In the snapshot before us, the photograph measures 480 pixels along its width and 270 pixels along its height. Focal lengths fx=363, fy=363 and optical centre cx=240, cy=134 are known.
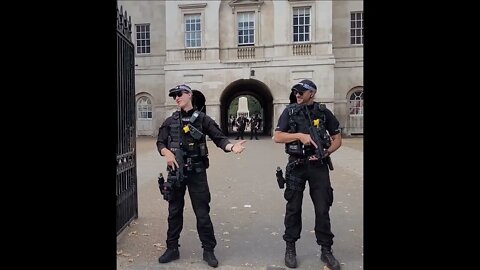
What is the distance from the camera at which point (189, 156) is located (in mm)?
3979

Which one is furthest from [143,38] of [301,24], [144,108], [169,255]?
[169,255]


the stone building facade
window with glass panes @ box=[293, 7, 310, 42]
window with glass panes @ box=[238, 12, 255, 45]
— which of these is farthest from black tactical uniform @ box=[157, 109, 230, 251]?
window with glass panes @ box=[238, 12, 255, 45]

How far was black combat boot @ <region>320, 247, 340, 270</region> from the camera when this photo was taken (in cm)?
380

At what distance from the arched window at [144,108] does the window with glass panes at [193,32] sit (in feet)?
18.2

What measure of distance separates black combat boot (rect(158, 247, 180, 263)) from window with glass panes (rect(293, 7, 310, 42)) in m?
20.5

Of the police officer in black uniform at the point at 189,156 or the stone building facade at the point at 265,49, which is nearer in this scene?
the police officer in black uniform at the point at 189,156

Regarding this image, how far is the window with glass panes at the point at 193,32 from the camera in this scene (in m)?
23.4

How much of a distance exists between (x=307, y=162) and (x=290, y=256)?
1039 mm

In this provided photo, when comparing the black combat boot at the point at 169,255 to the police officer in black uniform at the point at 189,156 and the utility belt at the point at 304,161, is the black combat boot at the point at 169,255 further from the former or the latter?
the utility belt at the point at 304,161

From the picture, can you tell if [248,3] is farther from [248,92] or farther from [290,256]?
[290,256]

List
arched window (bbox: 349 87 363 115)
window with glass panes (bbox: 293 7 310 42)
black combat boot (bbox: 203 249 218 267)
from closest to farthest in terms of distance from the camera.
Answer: black combat boot (bbox: 203 249 218 267) < window with glass panes (bbox: 293 7 310 42) < arched window (bbox: 349 87 363 115)

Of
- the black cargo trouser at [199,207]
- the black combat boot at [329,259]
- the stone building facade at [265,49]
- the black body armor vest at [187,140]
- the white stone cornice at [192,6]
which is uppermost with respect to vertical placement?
the white stone cornice at [192,6]

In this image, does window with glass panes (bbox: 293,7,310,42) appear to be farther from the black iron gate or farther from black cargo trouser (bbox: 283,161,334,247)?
black cargo trouser (bbox: 283,161,334,247)

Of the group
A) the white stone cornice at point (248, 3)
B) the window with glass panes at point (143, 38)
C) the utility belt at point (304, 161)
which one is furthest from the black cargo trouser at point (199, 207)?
the window with glass panes at point (143, 38)
